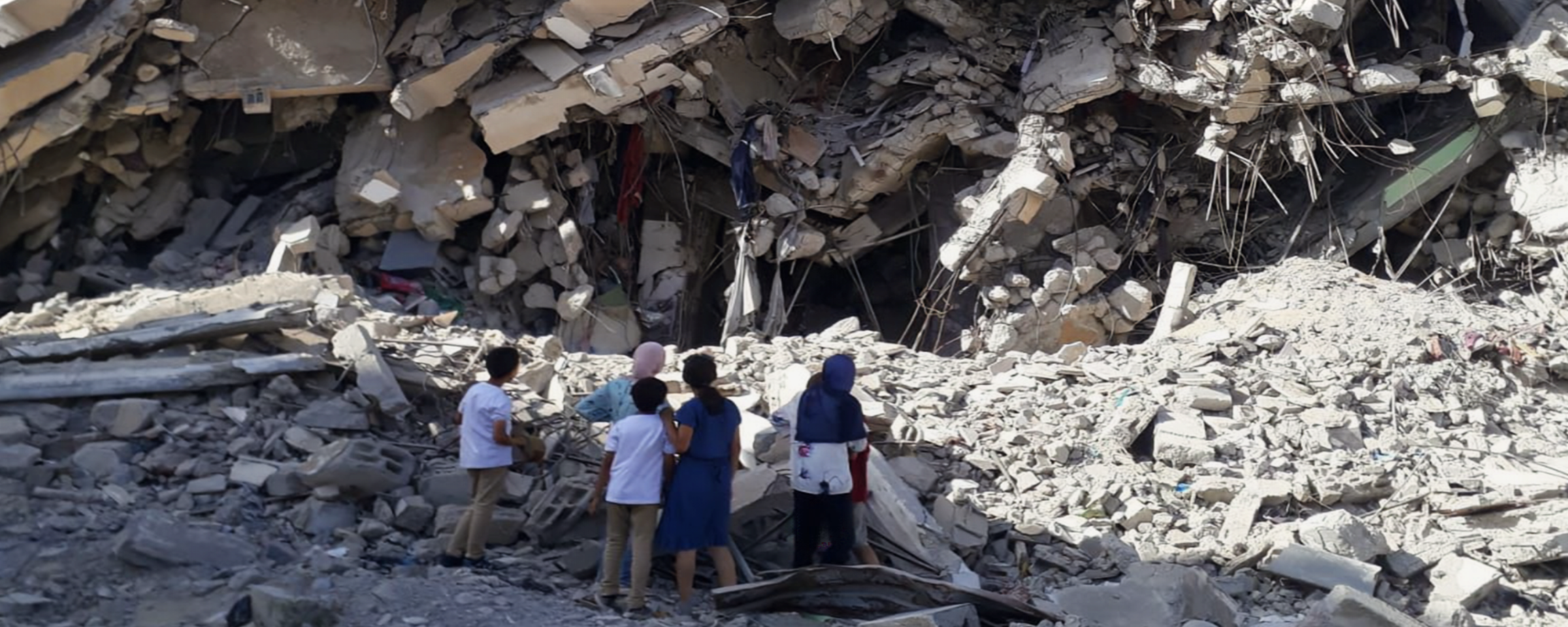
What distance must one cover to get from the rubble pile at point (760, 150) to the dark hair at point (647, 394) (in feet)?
13.5

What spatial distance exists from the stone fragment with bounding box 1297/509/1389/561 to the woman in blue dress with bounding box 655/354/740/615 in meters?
2.56

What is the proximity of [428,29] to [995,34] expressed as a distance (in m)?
3.95

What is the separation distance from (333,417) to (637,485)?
187 centimetres

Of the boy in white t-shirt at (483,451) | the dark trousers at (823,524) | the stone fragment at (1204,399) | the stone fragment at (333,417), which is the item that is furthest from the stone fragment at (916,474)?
the stone fragment at (333,417)

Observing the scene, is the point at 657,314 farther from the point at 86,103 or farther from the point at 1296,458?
the point at 1296,458

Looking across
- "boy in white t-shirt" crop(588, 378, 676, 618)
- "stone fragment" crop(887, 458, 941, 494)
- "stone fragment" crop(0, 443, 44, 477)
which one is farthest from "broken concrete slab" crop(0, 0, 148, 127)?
"stone fragment" crop(887, 458, 941, 494)

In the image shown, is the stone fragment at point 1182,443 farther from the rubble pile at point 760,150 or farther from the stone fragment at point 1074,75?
the stone fragment at point 1074,75

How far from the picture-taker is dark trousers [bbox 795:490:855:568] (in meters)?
4.96

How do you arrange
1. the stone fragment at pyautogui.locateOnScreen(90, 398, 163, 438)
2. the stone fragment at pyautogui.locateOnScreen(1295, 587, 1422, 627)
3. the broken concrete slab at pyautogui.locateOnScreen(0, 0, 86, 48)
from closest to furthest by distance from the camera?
the stone fragment at pyautogui.locateOnScreen(1295, 587, 1422, 627)
the stone fragment at pyautogui.locateOnScreen(90, 398, 163, 438)
the broken concrete slab at pyautogui.locateOnScreen(0, 0, 86, 48)

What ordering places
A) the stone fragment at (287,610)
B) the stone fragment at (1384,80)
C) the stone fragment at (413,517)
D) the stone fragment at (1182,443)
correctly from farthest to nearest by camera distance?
the stone fragment at (1384,80) < the stone fragment at (1182,443) < the stone fragment at (413,517) < the stone fragment at (287,610)

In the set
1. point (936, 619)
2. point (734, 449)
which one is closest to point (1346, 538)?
point (936, 619)

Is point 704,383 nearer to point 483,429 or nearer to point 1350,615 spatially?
point 483,429

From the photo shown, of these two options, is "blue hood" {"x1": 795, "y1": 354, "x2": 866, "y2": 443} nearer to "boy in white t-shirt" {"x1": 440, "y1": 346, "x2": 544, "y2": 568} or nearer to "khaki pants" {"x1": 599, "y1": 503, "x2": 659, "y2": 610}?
"khaki pants" {"x1": 599, "y1": 503, "x2": 659, "y2": 610}

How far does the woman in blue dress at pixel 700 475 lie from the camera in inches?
182
